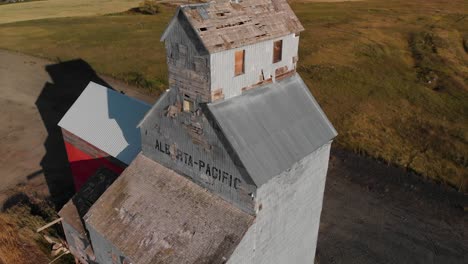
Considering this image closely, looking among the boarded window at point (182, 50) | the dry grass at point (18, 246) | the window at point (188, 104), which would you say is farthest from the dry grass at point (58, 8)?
the window at point (188, 104)

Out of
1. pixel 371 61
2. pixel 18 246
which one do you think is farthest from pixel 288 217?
pixel 371 61

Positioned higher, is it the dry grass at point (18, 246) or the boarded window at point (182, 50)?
the boarded window at point (182, 50)

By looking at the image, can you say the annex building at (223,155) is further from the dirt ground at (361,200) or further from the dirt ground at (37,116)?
the dirt ground at (37,116)

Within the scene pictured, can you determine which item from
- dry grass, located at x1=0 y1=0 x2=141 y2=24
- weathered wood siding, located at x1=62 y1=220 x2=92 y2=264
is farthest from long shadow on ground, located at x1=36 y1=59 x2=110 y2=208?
dry grass, located at x1=0 y1=0 x2=141 y2=24

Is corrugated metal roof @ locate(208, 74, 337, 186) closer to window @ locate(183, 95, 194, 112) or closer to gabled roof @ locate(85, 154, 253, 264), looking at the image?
window @ locate(183, 95, 194, 112)

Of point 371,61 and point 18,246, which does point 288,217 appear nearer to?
point 18,246

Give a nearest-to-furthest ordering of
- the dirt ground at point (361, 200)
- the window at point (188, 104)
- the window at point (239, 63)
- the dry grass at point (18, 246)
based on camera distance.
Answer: the window at point (239, 63), the window at point (188, 104), the dry grass at point (18, 246), the dirt ground at point (361, 200)
